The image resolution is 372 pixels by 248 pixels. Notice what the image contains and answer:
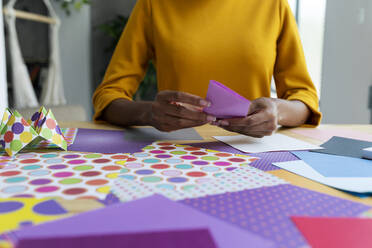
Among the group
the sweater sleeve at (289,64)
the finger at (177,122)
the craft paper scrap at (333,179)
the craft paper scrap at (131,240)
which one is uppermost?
the sweater sleeve at (289,64)

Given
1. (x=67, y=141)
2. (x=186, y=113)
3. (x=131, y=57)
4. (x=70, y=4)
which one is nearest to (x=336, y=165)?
(x=186, y=113)

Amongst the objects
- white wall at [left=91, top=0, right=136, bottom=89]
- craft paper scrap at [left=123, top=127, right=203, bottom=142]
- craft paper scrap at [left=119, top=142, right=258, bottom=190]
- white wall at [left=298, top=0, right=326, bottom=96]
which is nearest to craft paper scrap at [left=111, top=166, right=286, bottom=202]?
craft paper scrap at [left=119, top=142, right=258, bottom=190]

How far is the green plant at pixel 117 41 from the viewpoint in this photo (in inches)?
139

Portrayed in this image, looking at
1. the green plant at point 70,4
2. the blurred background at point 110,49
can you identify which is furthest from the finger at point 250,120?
the green plant at point 70,4

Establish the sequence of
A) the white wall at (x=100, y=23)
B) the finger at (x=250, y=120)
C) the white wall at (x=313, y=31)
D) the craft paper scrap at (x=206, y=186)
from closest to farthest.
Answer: the craft paper scrap at (x=206, y=186) < the finger at (x=250, y=120) < the white wall at (x=313, y=31) < the white wall at (x=100, y=23)

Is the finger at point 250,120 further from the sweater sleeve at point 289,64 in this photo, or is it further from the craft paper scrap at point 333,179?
the sweater sleeve at point 289,64

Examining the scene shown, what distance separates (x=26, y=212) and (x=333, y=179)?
0.45 meters

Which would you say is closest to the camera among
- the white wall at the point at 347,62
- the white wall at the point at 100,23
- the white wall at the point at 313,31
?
the white wall at the point at 347,62

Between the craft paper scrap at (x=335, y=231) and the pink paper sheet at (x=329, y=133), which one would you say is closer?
the craft paper scrap at (x=335, y=231)

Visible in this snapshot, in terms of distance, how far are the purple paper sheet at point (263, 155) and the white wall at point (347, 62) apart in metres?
1.73

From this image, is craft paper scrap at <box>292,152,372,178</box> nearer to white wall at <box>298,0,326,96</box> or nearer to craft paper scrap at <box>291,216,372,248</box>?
craft paper scrap at <box>291,216,372,248</box>

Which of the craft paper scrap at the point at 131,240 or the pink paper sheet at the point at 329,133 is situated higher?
the craft paper scrap at the point at 131,240

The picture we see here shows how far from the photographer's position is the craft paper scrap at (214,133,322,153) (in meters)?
0.76

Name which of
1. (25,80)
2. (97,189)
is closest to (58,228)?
(97,189)
